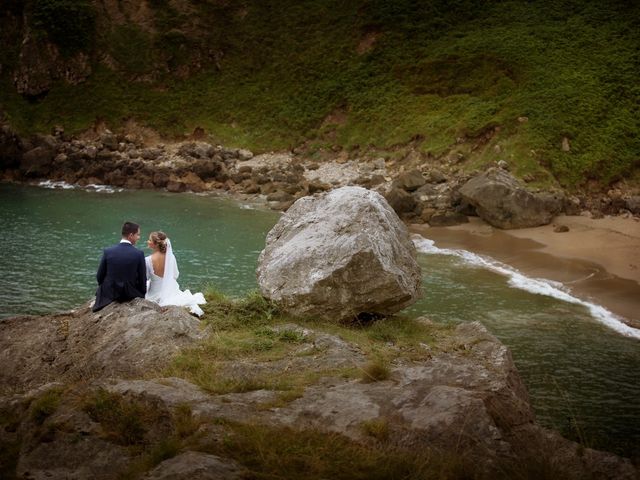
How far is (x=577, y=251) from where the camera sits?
3222 centimetres

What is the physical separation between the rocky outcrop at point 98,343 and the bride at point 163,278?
2.90 feet

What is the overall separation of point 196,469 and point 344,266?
797cm

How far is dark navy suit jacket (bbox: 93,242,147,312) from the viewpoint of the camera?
12695mm

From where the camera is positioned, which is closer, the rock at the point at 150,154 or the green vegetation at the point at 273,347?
the green vegetation at the point at 273,347

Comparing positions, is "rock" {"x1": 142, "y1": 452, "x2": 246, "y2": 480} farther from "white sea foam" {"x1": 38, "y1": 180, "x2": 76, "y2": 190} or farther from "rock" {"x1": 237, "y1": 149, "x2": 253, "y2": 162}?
"rock" {"x1": 237, "y1": 149, "x2": 253, "y2": 162}

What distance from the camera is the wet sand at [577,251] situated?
26219 mm

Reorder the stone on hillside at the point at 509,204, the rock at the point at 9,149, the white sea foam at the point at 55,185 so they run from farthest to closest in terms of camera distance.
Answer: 1. the rock at the point at 9,149
2. the white sea foam at the point at 55,185
3. the stone on hillside at the point at 509,204

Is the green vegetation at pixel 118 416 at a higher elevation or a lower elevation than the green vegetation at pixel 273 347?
higher

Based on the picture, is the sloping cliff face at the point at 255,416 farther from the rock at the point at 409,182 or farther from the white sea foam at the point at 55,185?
the white sea foam at the point at 55,185

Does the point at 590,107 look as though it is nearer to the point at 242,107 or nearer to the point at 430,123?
the point at 430,123

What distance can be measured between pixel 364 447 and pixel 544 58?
5832cm

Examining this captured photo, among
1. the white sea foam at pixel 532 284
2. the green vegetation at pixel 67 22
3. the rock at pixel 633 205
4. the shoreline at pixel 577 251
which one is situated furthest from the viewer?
the green vegetation at pixel 67 22

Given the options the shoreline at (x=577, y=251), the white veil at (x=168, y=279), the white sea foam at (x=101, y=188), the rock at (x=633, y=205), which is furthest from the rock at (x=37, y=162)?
the rock at (x=633, y=205)

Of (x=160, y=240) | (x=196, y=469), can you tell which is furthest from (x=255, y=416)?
(x=160, y=240)
